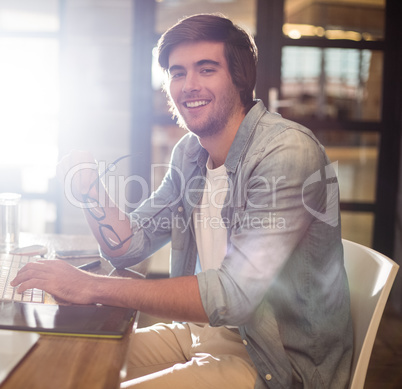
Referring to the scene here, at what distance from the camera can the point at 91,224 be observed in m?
1.53

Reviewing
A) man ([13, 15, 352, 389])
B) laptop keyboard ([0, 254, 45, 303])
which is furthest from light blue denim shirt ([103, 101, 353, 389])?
laptop keyboard ([0, 254, 45, 303])

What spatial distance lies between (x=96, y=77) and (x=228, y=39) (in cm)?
200

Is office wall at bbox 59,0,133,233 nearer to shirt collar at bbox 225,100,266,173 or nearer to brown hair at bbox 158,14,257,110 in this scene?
brown hair at bbox 158,14,257,110

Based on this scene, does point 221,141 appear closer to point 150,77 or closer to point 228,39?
point 228,39

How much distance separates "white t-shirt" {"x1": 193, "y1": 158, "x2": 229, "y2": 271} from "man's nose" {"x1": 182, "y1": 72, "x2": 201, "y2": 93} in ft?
0.84

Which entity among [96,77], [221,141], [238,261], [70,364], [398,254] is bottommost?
[398,254]

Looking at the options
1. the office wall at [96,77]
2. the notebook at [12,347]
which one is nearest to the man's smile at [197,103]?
the notebook at [12,347]

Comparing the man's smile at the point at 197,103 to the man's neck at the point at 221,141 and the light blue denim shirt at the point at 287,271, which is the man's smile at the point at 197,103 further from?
the light blue denim shirt at the point at 287,271

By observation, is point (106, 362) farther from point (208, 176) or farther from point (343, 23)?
point (343, 23)

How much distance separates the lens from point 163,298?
1.04 m

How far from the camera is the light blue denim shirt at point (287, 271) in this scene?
3.43 ft

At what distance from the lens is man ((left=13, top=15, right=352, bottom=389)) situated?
1.05m

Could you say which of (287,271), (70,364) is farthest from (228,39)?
(70,364)

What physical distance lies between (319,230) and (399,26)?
2.65 meters
